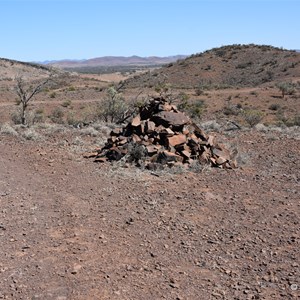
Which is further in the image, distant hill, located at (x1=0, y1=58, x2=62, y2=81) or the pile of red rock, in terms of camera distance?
distant hill, located at (x1=0, y1=58, x2=62, y2=81)

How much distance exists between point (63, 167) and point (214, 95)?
2854 cm

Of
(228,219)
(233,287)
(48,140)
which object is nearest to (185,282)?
(233,287)

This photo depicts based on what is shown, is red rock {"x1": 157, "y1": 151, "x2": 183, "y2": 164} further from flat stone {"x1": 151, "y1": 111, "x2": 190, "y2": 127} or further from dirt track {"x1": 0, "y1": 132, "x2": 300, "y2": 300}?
flat stone {"x1": 151, "y1": 111, "x2": 190, "y2": 127}

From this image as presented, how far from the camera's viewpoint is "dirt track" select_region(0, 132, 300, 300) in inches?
207

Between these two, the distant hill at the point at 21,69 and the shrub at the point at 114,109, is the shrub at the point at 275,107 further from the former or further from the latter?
the distant hill at the point at 21,69

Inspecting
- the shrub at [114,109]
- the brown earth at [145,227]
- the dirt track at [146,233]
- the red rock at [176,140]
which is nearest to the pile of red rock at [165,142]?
the red rock at [176,140]

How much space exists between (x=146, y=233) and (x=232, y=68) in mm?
55394

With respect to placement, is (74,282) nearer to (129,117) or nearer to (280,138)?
(280,138)

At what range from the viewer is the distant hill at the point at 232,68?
5278 centimetres

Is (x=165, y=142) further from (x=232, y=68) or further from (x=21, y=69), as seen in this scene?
(x=21, y=69)

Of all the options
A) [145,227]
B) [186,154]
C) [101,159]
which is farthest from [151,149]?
[145,227]

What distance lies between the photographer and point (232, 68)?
5947 cm

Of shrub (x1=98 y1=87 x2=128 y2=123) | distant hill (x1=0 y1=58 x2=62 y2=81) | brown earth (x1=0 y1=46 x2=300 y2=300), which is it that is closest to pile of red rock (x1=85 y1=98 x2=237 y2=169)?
brown earth (x1=0 y1=46 x2=300 y2=300)

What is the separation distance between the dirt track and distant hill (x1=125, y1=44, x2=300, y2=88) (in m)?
40.9
